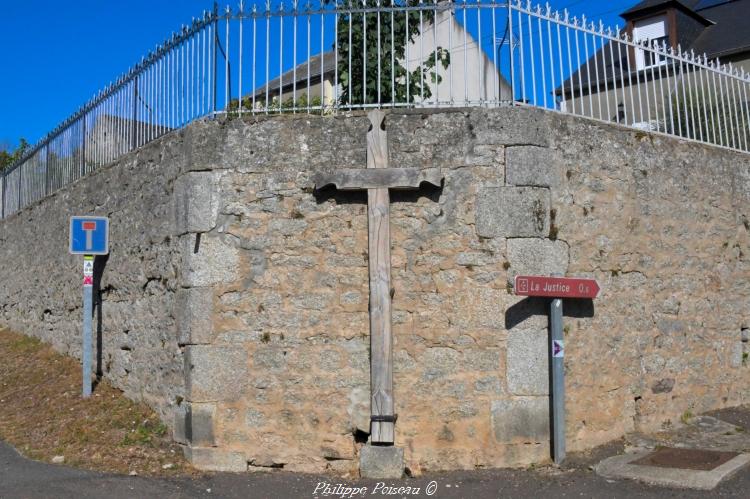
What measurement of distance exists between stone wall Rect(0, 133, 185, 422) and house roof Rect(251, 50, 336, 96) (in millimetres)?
970

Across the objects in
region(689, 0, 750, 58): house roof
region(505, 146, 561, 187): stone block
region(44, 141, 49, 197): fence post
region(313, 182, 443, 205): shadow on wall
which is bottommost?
region(313, 182, 443, 205): shadow on wall

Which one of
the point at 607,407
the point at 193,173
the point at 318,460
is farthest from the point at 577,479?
the point at 193,173

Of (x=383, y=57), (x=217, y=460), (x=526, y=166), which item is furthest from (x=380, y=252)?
(x=217, y=460)

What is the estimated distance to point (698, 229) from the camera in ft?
25.3

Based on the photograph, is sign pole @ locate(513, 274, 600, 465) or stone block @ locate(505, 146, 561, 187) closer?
sign pole @ locate(513, 274, 600, 465)

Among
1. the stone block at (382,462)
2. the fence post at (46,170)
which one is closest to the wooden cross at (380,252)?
the stone block at (382,462)

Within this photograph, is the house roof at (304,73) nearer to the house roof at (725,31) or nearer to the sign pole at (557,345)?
the sign pole at (557,345)

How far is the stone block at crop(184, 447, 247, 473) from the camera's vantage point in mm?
6168

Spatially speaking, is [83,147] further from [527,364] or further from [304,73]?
[527,364]

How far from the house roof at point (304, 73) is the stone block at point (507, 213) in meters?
1.82

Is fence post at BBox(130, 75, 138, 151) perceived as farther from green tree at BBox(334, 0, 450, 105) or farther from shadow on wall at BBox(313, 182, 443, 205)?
shadow on wall at BBox(313, 182, 443, 205)

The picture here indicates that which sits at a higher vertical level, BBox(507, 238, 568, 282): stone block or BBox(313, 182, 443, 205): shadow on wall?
BBox(313, 182, 443, 205): shadow on wall

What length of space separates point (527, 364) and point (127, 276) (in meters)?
4.20

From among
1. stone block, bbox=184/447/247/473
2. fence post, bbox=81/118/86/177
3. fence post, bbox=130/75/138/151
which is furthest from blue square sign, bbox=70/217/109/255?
stone block, bbox=184/447/247/473
